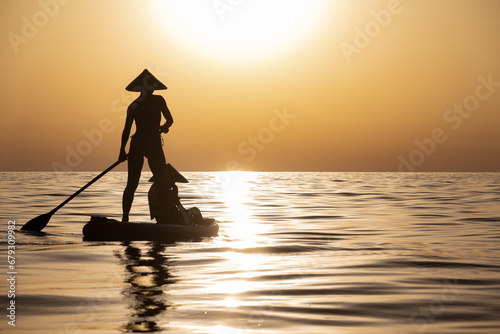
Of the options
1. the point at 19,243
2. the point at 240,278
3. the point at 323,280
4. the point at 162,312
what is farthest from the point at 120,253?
the point at 162,312

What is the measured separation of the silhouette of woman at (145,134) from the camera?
12328 mm

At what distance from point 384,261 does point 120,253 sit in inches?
159

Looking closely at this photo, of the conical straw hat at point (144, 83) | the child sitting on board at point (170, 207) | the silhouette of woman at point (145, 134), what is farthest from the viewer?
the child sitting on board at point (170, 207)

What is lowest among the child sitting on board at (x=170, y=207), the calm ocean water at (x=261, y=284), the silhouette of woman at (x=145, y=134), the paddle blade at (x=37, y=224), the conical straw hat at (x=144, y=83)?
the calm ocean water at (x=261, y=284)

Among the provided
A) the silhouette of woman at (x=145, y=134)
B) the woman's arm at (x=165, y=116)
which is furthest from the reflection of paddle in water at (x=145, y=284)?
the woman's arm at (x=165, y=116)

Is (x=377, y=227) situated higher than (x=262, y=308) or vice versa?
(x=377, y=227)

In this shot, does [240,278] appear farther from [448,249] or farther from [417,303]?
[448,249]

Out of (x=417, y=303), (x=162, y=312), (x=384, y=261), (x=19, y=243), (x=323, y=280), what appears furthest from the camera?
(x=19, y=243)

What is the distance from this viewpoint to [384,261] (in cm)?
1009

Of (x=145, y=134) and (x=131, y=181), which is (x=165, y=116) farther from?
(x=131, y=181)

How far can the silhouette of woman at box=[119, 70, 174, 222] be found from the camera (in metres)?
12.3

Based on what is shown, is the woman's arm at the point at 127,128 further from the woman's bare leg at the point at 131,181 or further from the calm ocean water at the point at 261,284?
the calm ocean water at the point at 261,284

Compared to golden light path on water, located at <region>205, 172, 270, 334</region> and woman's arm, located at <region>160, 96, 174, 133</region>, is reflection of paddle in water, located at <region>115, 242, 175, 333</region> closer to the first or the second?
golden light path on water, located at <region>205, 172, 270, 334</region>

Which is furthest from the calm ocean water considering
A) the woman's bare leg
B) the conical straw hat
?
the conical straw hat
